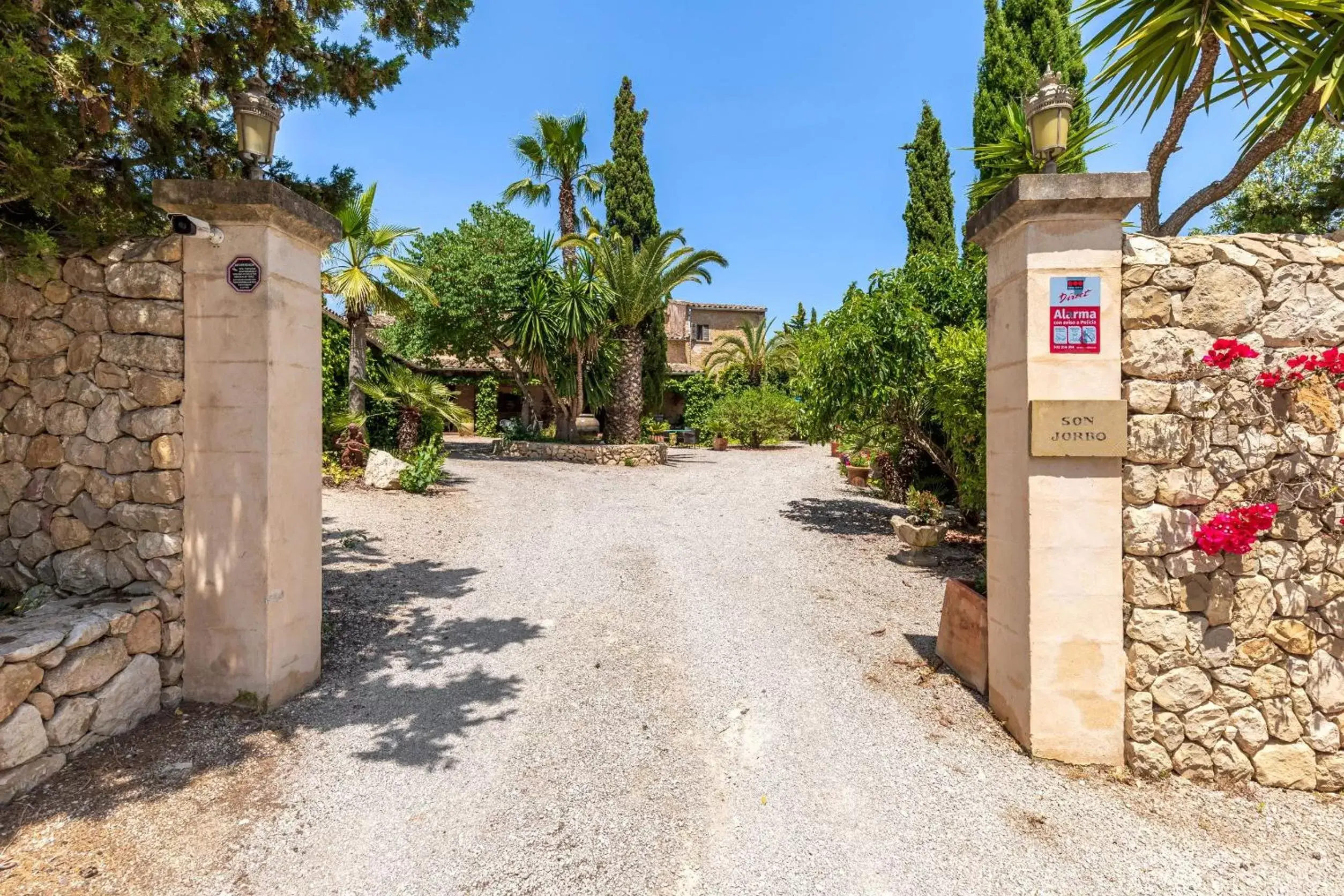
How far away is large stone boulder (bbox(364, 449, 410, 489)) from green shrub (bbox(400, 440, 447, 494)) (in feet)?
0.37

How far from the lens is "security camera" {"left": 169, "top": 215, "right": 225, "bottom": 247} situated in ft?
12.0

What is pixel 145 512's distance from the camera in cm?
383

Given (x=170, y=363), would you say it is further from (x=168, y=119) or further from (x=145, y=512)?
(x=168, y=119)

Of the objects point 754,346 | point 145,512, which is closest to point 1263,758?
point 145,512

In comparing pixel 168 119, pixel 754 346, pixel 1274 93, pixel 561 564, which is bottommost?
pixel 561 564

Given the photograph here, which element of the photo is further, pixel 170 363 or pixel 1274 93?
pixel 1274 93

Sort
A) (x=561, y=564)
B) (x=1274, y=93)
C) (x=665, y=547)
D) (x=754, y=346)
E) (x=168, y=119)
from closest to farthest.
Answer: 1. (x=168, y=119)
2. (x=1274, y=93)
3. (x=561, y=564)
4. (x=665, y=547)
5. (x=754, y=346)

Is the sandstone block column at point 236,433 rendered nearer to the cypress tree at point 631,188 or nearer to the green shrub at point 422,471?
the green shrub at point 422,471

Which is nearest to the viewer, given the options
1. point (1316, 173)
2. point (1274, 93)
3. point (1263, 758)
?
point (1263, 758)

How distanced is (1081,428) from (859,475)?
35.5ft

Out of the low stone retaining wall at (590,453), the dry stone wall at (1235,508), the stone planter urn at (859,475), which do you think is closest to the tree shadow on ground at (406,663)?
the dry stone wall at (1235,508)

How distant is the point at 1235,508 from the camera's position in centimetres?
337

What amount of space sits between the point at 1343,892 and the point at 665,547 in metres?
6.19

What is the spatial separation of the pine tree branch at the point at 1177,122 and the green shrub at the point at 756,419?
1779 centimetres
